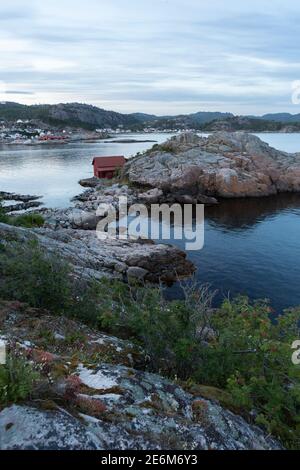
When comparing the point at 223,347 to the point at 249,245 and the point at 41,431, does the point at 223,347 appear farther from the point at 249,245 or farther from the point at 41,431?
the point at 249,245

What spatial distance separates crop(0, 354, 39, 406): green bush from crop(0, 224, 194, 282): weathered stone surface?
1930 centimetres

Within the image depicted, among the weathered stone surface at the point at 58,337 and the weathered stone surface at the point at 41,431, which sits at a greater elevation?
the weathered stone surface at the point at 41,431

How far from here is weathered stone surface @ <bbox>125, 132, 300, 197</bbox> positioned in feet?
198

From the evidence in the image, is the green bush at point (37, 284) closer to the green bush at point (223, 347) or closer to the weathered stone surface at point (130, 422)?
the green bush at point (223, 347)

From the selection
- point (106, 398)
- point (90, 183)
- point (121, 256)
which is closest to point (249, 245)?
point (121, 256)

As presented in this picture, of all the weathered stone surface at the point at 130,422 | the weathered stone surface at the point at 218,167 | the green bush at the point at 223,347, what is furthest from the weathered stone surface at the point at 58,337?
the weathered stone surface at the point at 218,167

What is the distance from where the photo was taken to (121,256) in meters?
30.2

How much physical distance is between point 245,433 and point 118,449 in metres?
2.45

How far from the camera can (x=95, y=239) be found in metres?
33.5

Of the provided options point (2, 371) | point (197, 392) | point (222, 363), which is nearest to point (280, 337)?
point (222, 363)

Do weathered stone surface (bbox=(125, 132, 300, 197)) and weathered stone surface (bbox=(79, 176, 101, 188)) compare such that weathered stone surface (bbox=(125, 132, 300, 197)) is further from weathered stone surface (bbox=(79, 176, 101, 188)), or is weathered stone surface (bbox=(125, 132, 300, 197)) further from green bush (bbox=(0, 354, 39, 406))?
green bush (bbox=(0, 354, 39, 406))

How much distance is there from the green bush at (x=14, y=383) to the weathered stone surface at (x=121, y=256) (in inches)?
760

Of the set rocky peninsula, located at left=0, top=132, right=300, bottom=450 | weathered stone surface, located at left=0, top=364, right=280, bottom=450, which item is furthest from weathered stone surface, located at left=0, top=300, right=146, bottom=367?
weathered stone surface, located at left=0, top=364, right=280, bottom=450

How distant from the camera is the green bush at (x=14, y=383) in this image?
5.04 meters
